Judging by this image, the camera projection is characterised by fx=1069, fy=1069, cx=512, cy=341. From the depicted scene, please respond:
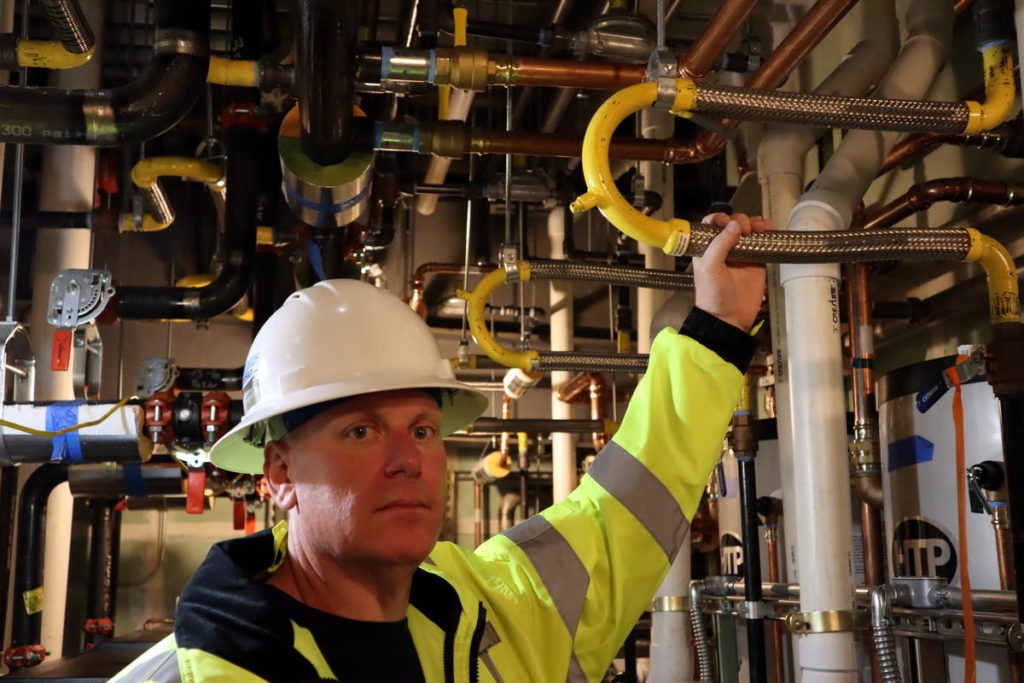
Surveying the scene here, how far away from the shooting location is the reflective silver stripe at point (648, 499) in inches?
53.6

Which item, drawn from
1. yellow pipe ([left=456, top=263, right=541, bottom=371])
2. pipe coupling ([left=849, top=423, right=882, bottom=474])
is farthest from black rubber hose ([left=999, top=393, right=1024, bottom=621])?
yellow pipe ([left=456, top=263, right=541, bottom=371])

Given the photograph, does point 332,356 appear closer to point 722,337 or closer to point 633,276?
point 722,337

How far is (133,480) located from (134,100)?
2.55 m

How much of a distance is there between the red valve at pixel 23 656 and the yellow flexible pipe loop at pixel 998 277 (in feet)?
11.9

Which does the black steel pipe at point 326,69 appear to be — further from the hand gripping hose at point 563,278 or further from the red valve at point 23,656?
the red valve at point 23,656

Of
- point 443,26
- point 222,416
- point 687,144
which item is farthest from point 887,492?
point 222,416

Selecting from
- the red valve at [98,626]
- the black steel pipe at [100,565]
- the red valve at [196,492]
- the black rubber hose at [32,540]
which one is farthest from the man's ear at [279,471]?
the black steel pipe at [100,565]

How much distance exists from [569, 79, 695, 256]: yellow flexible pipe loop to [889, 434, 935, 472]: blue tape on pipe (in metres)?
1.27

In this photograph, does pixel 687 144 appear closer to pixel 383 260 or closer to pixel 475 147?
pixel 475 147

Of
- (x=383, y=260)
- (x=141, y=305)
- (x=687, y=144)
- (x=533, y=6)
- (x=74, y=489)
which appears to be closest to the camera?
(x=687, y=144)

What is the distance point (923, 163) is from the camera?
3.58 meters

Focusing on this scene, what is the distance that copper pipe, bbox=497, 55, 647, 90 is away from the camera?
2.27m

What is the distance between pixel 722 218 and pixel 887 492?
1423mm

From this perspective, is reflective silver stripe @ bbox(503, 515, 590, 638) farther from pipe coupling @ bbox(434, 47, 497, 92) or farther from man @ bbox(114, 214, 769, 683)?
pipe coupling @ bbox(434, 47, 497, 92)
